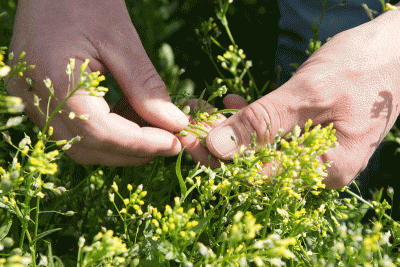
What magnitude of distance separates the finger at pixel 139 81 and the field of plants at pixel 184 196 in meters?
0.09

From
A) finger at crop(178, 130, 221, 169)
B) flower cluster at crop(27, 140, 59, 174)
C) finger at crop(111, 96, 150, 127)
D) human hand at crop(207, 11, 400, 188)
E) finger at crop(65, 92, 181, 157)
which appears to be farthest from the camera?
finger at crop(111, 96, 150, 127)

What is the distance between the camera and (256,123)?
132cm

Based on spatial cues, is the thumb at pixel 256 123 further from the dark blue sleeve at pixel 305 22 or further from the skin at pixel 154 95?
the dark blue sleeve at pixel 305 22

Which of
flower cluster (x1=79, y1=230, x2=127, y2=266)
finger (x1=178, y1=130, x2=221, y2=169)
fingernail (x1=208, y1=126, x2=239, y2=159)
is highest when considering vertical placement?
flower cluster (x1=79, y1=230, x2=127, y2=266)

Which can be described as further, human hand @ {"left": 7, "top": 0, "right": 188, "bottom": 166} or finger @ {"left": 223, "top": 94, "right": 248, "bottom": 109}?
finger @ {"left": 223, "top": 94, "right": 248, "bottom": 109}

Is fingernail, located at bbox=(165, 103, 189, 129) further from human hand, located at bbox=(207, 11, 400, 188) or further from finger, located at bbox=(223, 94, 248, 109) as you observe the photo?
finger, located at bbox=(223, 94, 248, 109)

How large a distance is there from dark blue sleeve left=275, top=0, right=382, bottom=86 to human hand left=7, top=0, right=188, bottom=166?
1.16 m

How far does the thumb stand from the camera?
1.32 m

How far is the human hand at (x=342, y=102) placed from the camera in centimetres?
134

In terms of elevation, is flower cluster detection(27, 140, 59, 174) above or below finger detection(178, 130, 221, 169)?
above

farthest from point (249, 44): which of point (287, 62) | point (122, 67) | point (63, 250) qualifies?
point (63, 250)

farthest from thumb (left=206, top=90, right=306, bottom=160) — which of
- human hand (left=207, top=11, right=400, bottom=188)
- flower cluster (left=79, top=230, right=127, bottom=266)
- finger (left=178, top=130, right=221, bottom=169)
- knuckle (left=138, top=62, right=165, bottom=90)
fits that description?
flower cluster (left=79, top=230, right=127, bottom=266)

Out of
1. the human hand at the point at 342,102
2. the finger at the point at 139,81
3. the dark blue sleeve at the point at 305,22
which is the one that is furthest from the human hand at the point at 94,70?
the dark blue sleeve at the point at 305,22

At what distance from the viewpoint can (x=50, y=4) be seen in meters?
1.38
